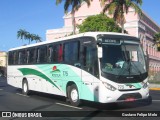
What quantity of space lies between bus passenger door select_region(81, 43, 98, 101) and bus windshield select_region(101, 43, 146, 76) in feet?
1.89

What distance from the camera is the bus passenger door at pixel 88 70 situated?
541 inches

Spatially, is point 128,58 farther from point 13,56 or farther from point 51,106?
point 13,56

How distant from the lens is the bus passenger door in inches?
541

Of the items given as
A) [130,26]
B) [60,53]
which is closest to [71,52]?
[60,53]

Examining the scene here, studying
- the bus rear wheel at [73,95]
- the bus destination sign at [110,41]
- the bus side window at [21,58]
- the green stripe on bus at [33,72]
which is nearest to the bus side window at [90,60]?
the bus destination sign at [110,41]

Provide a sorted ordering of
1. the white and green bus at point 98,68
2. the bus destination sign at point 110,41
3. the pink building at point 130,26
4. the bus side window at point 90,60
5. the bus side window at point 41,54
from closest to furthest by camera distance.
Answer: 1. the white and green bus at point 98,68
2. the bus side window at point 90,60
3. the bus destination sign at point 110,41
4. the bus side window at point 41,54
5. the pink building at point 130,26

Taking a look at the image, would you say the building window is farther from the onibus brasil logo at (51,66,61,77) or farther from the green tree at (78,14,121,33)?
the green tree at (78,14,121,33)

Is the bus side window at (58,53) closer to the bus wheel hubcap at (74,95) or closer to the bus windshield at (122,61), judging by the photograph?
the bus wheel hubcap at (74,95)

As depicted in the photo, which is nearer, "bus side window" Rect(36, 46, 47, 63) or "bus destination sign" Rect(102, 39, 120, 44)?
"bus destination sign" Rect(102, 39, 120, 44)

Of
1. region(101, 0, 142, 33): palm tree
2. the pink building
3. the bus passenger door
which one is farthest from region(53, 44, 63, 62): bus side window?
the pink building

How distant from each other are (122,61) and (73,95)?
3136 mm

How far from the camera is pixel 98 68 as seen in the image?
1330 centimetres

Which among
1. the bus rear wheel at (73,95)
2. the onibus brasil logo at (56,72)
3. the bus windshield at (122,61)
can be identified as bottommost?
the bus rear wheel at (73,95)

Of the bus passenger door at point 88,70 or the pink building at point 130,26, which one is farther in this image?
the pink building at point 130,26
